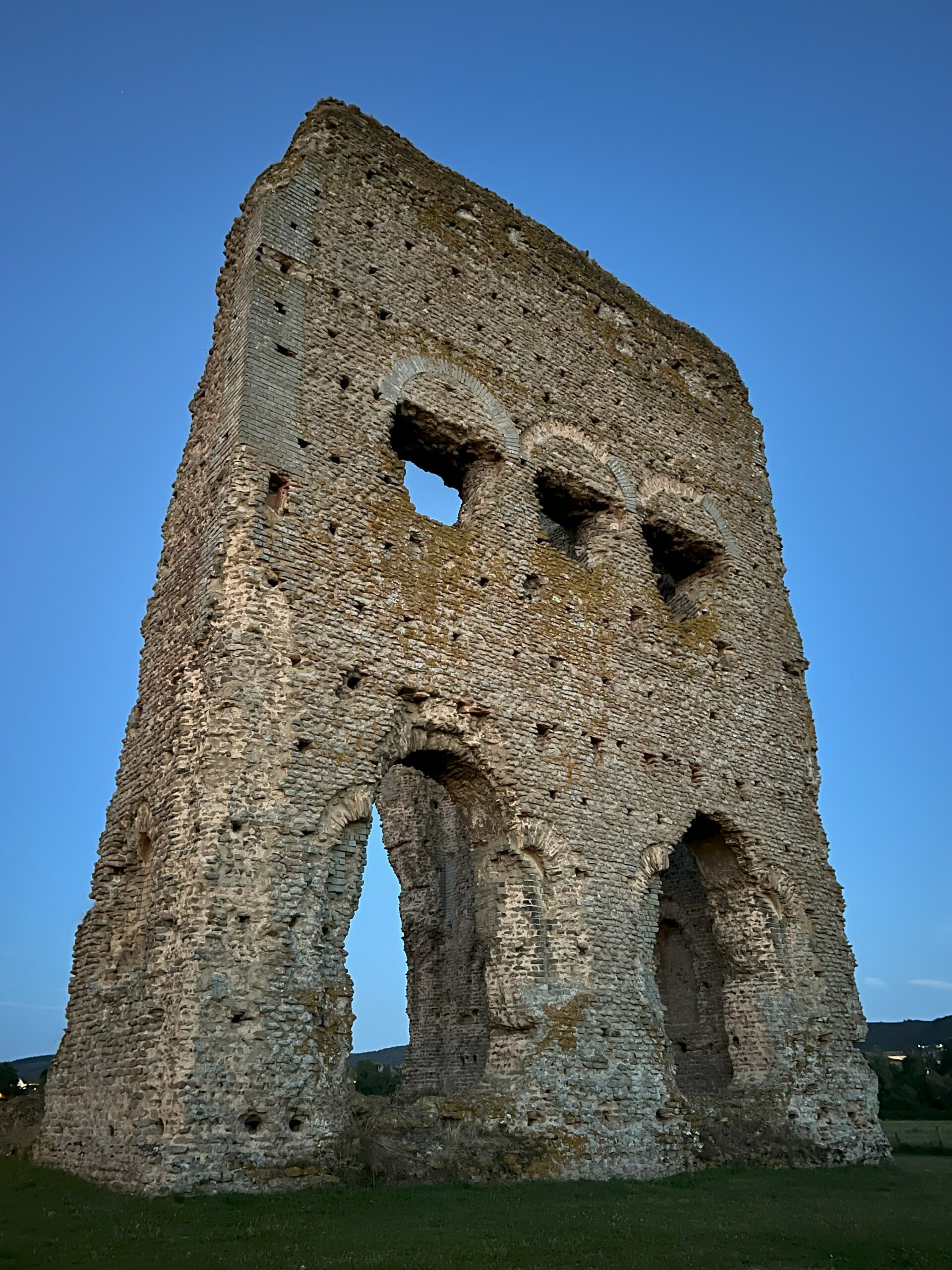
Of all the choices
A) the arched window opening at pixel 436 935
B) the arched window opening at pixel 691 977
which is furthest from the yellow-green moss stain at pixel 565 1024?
the arched window opening at pixel 436 935

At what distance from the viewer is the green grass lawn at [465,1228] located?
15.3 feet

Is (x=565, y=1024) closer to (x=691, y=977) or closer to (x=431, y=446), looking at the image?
(x=691, y=977)

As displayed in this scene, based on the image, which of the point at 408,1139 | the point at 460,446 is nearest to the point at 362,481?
the point at 460,446

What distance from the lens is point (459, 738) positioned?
8742mm

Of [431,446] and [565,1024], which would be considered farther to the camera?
[431,446]

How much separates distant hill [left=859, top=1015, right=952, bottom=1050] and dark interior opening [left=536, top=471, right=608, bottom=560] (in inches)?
1649

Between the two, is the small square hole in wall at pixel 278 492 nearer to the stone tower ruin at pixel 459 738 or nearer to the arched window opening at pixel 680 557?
the stone tower ruin at pixel 459 738

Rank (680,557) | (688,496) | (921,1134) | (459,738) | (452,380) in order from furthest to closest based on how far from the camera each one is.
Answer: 1. (921,1134)
2. (680,557)
3. (688,496)
4. (452,380)
5. (459,738)

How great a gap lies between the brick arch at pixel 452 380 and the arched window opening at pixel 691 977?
527 centimetres

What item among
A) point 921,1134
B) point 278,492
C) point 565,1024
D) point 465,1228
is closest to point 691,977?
point 921,1134

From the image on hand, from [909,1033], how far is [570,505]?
48.9m

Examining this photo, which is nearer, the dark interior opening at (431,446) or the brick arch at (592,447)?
the dark interior opening at (431,446)

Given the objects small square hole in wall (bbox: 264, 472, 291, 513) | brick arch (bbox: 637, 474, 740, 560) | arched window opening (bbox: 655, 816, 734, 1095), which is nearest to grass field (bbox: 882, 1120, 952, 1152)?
arched window opening (bbox: 655, 816, 734, 1095)

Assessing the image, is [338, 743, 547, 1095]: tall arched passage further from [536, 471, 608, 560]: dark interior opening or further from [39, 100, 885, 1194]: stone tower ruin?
[536, 471, 608, 560]: dark interior opening
